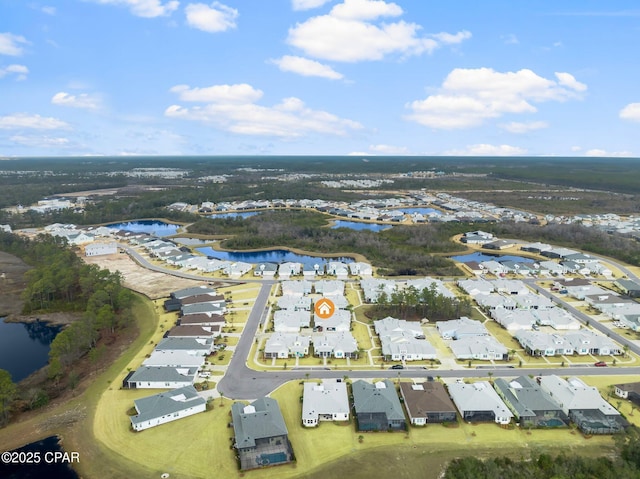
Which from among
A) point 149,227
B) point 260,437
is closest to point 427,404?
point 260,437

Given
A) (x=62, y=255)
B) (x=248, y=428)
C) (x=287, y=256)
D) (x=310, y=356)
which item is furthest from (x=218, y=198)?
(x=248, y=428)

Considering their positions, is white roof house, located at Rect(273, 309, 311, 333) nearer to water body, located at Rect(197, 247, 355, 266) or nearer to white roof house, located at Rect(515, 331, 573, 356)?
white roof house, located at Rect(515, 331, 573, 356)

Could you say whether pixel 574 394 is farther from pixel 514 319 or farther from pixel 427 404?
pixel 514 319

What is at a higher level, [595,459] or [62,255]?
[62,255]

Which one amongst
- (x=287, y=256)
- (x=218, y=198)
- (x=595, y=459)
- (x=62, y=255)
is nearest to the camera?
(x=595, y=459)

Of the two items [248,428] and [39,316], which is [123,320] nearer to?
[39,316]
